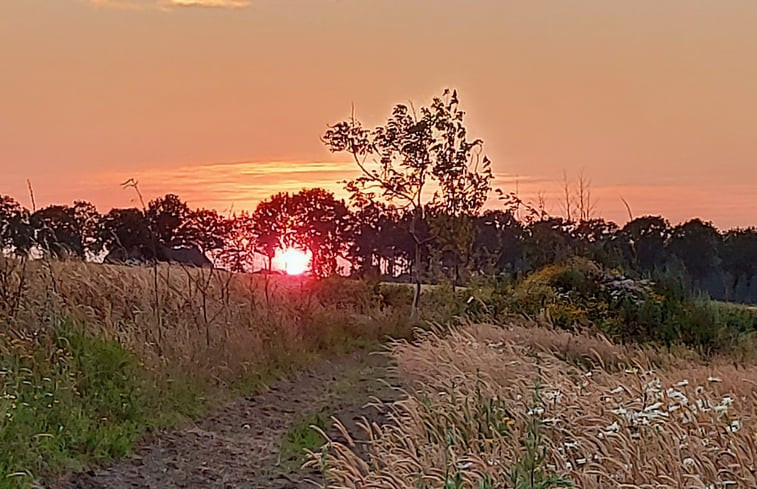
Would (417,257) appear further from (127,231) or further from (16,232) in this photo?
(16,232)

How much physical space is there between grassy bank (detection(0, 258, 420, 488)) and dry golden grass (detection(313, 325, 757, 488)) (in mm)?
1874

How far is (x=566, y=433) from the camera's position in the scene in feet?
18.1

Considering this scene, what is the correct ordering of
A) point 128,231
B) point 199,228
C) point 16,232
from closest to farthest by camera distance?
point 16,232 → point 128,231 → point 199,228

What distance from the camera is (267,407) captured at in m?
8.98

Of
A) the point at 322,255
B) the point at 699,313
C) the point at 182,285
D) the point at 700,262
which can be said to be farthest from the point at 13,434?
the point at 700,262

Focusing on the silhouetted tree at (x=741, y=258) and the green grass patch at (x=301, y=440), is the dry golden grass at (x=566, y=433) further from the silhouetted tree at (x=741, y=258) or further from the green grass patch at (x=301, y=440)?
the silhouetted tree at (x=741, y=258)

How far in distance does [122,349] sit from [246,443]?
5.03ft

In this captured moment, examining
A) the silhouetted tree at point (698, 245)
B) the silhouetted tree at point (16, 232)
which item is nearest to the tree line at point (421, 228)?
the silhouetted tree at point (16, 232)

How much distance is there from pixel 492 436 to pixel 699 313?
9.31 m

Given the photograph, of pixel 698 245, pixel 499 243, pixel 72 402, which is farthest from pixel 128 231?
pixel 698 245

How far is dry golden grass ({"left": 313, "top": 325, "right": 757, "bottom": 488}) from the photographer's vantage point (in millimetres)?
4594

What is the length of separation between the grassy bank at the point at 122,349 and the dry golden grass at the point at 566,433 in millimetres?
1874

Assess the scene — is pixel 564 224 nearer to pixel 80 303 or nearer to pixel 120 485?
pixel 80 303

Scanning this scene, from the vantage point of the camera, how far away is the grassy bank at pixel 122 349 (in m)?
6.29
